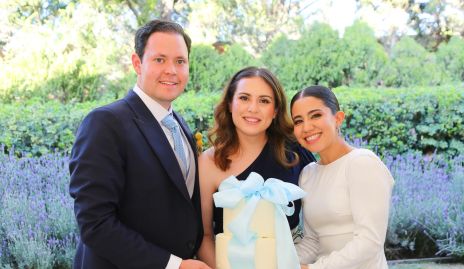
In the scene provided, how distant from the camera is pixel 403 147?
5.80 meters

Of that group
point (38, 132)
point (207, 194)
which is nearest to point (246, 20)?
point (38, 132)

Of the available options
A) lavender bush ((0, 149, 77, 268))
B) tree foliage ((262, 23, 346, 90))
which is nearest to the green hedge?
lavender bush ((0, 149, 77, 268))

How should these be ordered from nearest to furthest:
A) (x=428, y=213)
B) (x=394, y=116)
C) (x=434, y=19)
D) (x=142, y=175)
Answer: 1. (x=142, y=175)
2. (x=428, y=213)
3. (x=394, y=116)
4. (x=434, y=19)

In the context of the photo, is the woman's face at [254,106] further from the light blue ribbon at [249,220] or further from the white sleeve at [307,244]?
the light blue ribbon at [249,220]

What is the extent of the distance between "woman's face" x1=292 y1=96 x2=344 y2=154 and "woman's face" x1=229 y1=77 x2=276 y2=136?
0.47ft

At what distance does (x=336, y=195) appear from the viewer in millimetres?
2387

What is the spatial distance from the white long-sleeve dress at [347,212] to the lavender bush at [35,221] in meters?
1.89

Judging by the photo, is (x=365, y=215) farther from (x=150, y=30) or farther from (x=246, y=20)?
(x=246, y=20)

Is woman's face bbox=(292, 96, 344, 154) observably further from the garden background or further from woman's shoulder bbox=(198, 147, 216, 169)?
the garden background

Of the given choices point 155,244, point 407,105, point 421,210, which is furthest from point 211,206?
point 407,105

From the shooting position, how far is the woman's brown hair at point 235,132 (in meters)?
2.61

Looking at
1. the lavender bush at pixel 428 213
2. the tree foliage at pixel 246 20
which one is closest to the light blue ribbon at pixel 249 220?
the lavender bush at pixel 428 213

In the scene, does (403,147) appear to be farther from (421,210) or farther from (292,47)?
(292,47)

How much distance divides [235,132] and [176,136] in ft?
1.85
